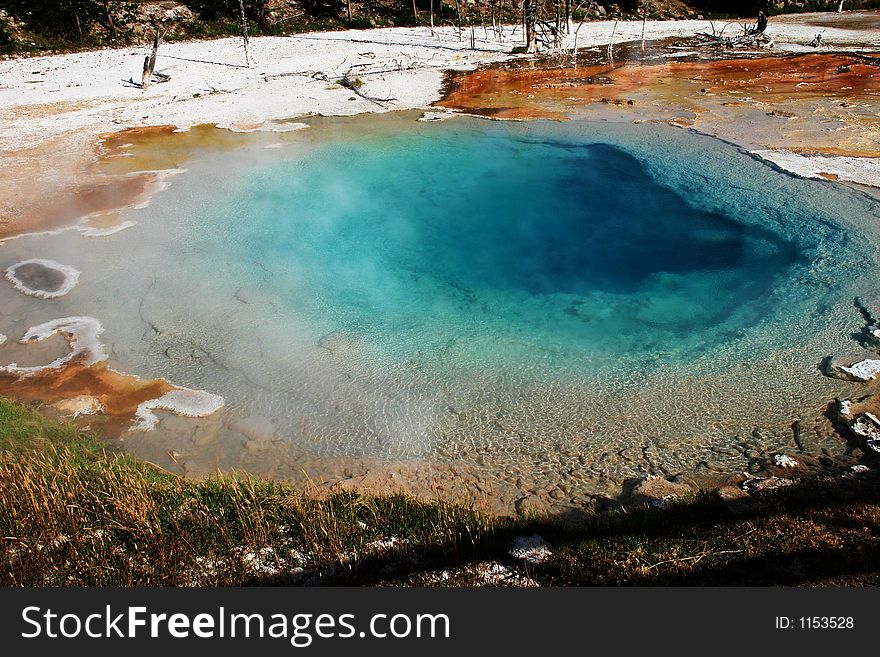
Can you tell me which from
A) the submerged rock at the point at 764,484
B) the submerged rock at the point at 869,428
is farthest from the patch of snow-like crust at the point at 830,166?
the submerged rock at the point at 764,484

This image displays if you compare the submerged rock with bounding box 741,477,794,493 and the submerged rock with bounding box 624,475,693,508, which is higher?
the submerged rock with bounding box 741,477,794,493

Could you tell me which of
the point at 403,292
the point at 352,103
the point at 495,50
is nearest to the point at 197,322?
the point at 403,292

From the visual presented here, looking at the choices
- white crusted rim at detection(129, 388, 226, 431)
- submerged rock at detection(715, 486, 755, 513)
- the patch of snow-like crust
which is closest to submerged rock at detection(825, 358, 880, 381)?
submerged rock at detection(715, 486, 755, 513)

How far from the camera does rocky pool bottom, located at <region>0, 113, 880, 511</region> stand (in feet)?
11.4

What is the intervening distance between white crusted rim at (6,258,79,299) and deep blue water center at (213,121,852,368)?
4.78 ft

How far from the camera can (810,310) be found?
4.56 m

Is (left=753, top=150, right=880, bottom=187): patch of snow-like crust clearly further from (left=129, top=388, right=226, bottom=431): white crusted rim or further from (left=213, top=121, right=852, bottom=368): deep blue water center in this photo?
(left=129, top=388, right=226, bottom=431): white crusted rim

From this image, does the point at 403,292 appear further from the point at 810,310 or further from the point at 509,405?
the point at 810,310

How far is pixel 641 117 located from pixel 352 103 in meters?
4.88

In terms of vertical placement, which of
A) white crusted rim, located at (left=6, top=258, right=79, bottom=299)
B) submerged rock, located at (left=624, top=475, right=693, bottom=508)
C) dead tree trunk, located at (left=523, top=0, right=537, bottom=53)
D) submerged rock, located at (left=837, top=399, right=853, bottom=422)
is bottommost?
submerged rock, located at (left=624, top=475, right=693, bottom=508)

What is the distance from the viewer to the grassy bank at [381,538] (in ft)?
7.66

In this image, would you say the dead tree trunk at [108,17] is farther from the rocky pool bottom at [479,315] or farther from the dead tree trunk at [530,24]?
the rocky pool bottom at [479,315]

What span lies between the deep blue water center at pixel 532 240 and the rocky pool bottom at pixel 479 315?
3cm

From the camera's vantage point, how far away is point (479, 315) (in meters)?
4.96
